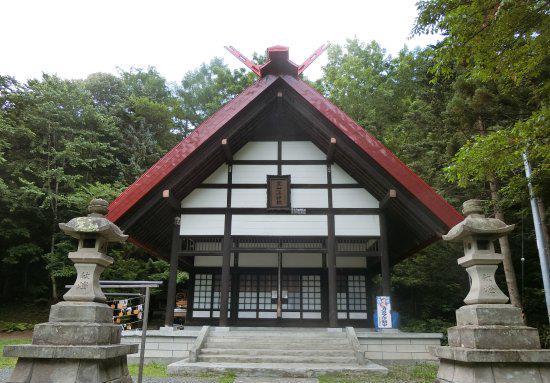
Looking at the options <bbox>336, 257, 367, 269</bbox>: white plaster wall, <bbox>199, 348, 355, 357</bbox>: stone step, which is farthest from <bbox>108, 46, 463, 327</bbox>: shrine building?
<bbox>199, 348, 355, 357</bbox>: stone step

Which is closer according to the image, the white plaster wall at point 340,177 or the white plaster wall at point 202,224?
the white plaster wall at point 202,224

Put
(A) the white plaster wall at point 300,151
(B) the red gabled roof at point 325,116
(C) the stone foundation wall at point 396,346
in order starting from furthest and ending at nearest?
(A) the white plaster wall at point 300,151, (B) the red gabled roof at point 325,116, (C) the stone foundation wall at point 396,346

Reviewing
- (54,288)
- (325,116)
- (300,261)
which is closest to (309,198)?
(325,116)

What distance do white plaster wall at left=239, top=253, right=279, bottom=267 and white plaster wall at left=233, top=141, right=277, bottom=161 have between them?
12.0 feet

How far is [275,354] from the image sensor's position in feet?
28.1

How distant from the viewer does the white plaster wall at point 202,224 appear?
1114 centimetres

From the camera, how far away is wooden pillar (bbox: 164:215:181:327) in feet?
34.0

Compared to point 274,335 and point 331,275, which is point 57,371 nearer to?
point 274,335

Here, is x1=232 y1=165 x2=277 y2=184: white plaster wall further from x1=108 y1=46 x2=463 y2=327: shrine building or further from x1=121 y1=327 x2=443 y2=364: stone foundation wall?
x1=121 y1=327 x2=443 y2=364: stone foundation wall

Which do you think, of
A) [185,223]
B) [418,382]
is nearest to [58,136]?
[185,223]

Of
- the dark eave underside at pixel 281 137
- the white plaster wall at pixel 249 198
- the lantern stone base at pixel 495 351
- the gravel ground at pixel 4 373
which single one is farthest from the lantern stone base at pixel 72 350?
the white plaster wall at pixel 249 198

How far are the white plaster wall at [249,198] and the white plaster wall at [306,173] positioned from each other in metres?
0.94

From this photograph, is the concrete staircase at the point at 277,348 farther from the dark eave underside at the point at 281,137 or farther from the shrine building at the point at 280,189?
the dark eave underside at the point at 281,137

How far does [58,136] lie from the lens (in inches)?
813
